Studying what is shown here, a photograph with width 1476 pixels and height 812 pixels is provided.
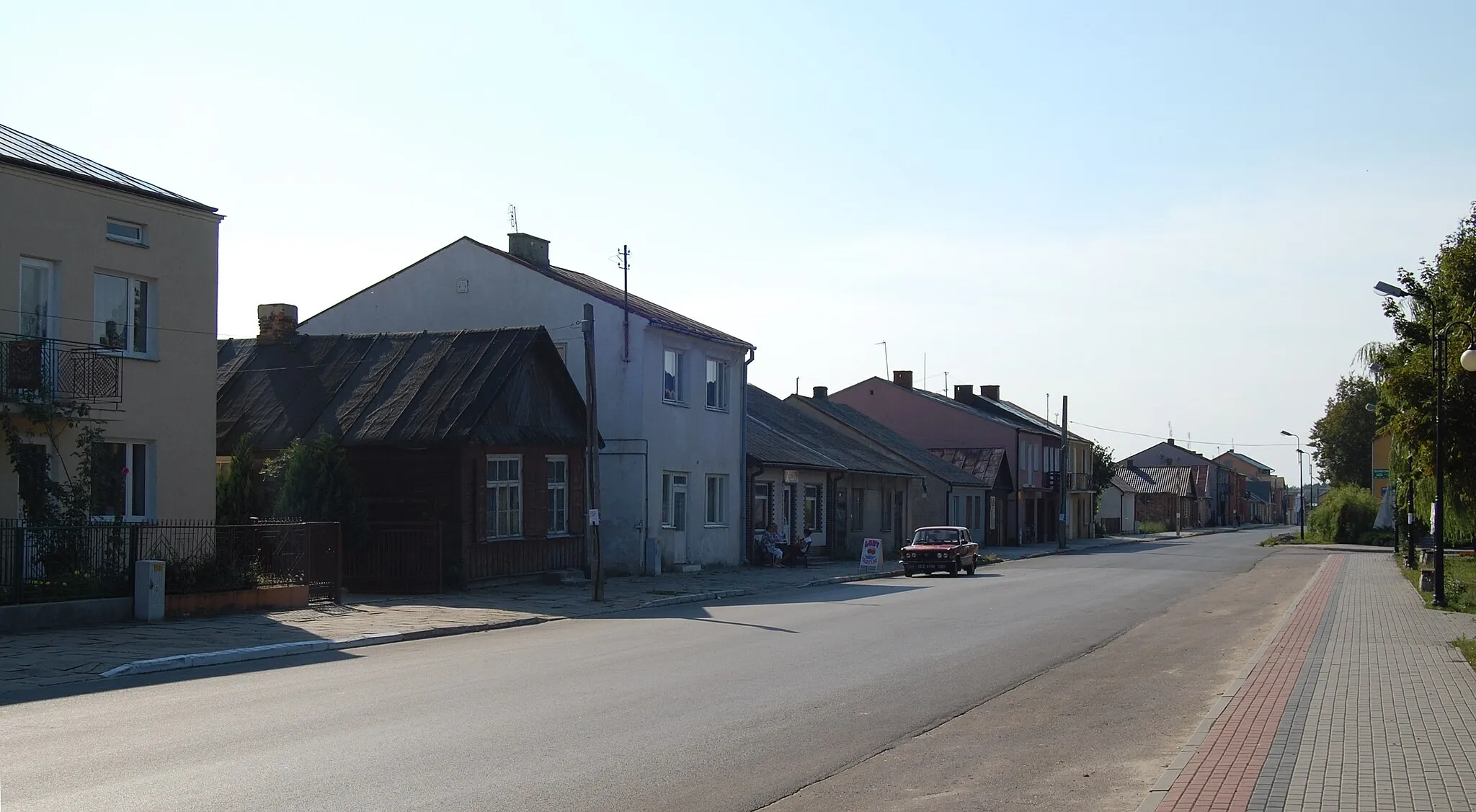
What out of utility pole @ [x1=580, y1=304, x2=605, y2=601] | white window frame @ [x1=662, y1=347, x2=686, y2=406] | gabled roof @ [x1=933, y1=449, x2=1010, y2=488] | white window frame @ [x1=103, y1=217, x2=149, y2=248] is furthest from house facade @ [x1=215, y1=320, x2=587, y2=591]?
gabled roof @ [x1=933, y1=449, x2=1010, y2=488]

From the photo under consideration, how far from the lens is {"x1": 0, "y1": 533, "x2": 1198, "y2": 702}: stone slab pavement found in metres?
14.2

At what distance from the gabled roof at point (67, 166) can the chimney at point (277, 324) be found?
9259 millimetres

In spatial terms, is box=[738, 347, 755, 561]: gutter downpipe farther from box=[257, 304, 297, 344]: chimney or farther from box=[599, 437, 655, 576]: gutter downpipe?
box=[257, 304, 297, 344]: chimney

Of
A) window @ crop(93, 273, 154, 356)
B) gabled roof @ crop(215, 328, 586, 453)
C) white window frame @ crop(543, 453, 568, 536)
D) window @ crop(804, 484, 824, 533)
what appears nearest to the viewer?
window @ crop(93, 273, 154, 356)

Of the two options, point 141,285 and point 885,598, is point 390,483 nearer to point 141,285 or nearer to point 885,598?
point 141,285

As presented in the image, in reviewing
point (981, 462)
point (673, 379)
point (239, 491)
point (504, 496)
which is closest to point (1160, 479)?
point (981, 462)

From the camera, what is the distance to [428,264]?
33250 millimetres

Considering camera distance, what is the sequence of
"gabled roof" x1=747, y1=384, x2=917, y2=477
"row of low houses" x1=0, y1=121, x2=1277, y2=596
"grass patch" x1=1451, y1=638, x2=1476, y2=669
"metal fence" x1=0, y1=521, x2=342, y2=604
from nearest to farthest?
"grass patch" x1=1451, y1=638, x2=1476, y2=669 → "metal fence" x1=0, y1=521, x2=342, y2=604 → "row of low houses" x1=0, y1=121, x2=1277, y2=596 → "gabled roof" x1=747, y1=384, x2=917, y2=477

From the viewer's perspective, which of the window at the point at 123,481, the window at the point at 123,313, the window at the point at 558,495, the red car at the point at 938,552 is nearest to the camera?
the window at the point at 123,481

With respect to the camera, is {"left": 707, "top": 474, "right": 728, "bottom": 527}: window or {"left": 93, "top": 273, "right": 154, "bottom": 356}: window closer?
{"left": 93, "top": 273, "right": 154, "bottom": 356}: window

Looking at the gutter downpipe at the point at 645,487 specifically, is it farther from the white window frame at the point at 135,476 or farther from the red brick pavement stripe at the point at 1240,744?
the red brick pavement stripe at the point at 1240,744

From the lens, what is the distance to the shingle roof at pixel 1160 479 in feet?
370

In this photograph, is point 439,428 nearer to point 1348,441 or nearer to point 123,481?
point 123,481

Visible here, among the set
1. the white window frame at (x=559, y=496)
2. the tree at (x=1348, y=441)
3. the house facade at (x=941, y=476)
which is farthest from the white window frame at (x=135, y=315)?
the tree at (x=1348, y=441)
